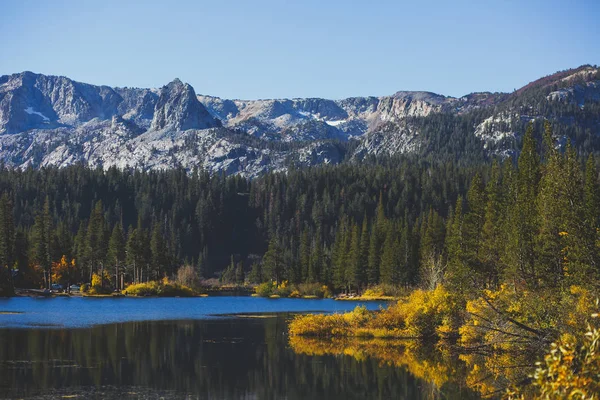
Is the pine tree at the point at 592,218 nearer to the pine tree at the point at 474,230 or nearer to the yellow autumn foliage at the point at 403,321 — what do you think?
the yellow autumn foliage at the point at 403,321

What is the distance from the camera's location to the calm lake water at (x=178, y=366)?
115 ft

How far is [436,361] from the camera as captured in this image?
46594 mm

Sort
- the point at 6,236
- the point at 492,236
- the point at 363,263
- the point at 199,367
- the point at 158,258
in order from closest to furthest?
the point at 199,367, the point at 492,236, the point at 6,236, the point at 363,263, the point at 158,258

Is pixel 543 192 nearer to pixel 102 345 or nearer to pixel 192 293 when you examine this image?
pixel 102 345

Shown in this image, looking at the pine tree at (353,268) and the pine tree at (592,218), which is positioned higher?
the pine tree at (592,218)

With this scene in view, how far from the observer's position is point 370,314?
62.4m

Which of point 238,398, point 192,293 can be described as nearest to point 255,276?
point 192,293

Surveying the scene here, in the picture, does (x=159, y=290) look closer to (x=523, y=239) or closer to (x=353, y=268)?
(x=353, y=268)

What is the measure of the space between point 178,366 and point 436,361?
17.5 m

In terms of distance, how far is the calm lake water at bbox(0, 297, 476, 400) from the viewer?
34.9 meters

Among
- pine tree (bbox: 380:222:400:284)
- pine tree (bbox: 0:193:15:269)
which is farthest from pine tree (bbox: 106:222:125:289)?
pine tree (bbox: 380:222:400:284)

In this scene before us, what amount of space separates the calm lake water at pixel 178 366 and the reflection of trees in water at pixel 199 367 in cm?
6

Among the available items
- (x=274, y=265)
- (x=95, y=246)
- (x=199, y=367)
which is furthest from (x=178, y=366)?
(x=274, y=265)

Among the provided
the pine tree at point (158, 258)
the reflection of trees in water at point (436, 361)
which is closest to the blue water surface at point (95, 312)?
the reflection of trees in water at point (436, 361)
